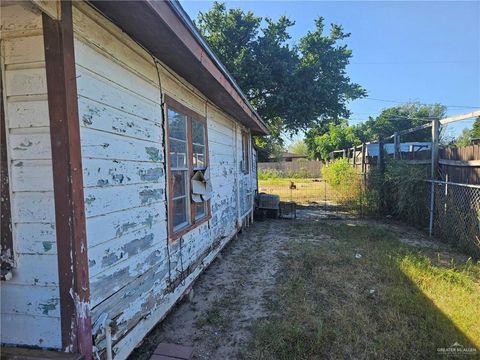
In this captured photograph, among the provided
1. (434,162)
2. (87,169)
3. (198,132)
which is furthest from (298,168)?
(87,169)

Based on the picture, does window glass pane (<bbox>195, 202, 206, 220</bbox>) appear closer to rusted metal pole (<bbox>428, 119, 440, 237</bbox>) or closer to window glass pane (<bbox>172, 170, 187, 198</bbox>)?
window glass pane (<bbox>172, 170, 187, 198</bbox>)

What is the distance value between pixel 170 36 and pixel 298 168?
2896 centimetres

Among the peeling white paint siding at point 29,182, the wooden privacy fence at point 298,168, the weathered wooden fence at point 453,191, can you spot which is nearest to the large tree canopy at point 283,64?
the weathered wooden fence at point 453,191

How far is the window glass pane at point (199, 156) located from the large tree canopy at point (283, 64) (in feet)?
22.5

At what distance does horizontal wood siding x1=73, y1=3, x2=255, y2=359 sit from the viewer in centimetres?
192

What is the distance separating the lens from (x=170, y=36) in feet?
7.61

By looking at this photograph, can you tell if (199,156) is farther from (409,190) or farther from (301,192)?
(301,192)

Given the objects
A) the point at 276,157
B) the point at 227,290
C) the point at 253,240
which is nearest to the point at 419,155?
the point at 253,240

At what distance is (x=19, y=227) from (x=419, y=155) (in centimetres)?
770

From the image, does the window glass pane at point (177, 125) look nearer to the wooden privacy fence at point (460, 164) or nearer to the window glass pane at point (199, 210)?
the window glass pane at point (199, 210)

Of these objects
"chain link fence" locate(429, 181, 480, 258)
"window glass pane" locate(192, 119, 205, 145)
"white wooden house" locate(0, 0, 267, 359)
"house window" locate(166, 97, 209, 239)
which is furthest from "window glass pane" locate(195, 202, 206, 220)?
"chain link fence" locate(429, 181, 480, 258)

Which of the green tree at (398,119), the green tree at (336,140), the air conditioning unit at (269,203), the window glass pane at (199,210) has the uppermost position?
the green tree at (398,119)

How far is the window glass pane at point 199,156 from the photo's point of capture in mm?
3989

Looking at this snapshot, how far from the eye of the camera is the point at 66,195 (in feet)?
5.59
